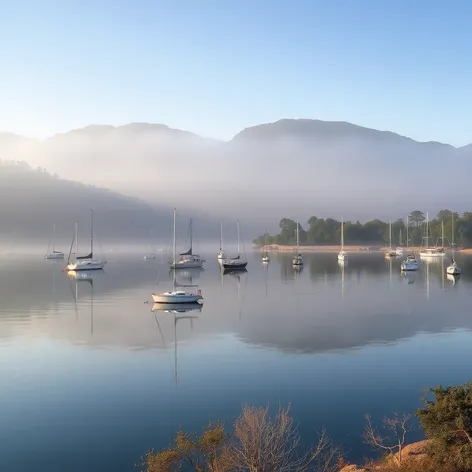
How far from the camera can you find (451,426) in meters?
17.9

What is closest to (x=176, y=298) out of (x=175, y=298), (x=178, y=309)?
(x=175, y=298)

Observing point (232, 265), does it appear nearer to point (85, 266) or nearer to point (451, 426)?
point (85, 266)

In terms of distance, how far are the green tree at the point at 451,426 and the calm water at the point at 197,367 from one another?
4.57 meters

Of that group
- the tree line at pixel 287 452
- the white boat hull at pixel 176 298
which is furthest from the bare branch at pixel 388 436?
the white boat hull at pixel 176 298

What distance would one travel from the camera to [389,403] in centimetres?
2759

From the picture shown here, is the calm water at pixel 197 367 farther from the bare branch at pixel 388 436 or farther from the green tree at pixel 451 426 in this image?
the green tree at pixel 451 426

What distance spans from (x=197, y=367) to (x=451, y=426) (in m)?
20.4

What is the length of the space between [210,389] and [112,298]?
46888 millimetres

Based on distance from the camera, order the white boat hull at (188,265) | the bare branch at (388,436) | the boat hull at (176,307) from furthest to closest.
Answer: the white boat hull at (188,265) < the boat hull at (176,307) < the bare branch at (388,436)

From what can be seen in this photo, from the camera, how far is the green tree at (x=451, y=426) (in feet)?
55.2

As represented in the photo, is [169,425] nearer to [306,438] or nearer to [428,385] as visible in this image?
[306,438]

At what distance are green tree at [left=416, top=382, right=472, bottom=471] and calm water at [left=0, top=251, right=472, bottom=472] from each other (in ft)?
15.0

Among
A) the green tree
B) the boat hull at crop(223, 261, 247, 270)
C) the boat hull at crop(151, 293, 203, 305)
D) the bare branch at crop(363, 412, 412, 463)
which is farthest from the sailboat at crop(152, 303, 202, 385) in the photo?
the boat hull at crop(223, 261, 247, 270)

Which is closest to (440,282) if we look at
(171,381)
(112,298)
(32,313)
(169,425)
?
(112,298)
